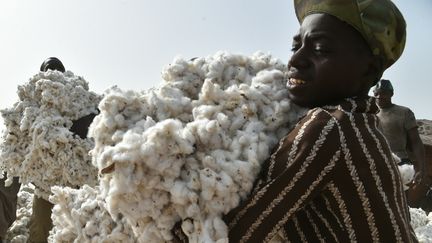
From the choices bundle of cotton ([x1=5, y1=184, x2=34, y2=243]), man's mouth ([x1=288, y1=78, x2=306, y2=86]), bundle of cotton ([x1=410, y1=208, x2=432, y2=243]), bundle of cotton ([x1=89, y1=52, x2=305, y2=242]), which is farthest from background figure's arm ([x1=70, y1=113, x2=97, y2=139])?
man's mouth ([x1=288, y1=78, x2=306, y2=86])

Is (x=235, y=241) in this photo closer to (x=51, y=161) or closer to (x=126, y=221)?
(x=126, y=221)

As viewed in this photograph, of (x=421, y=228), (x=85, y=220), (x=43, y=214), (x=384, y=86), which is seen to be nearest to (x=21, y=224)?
(x=43, y=214)

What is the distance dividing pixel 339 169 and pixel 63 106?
2996 mm

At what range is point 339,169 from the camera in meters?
1.39

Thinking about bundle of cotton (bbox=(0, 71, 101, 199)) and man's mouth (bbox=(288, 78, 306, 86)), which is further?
bundle of cotton (bbox=(0, 71, 101, 199))

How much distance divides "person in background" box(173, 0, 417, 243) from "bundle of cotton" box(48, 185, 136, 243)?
0.69 ft

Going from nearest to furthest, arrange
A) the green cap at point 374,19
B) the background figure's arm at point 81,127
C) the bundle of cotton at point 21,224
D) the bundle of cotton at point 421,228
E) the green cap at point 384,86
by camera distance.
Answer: the green cap at point 374,19, the bundle of cotton at point 421,228, the background figure's arm at point 81,127, the bundle of cotton at point 21,224, the green cap at point 384,86

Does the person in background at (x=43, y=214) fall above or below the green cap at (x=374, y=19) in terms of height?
Answer: below

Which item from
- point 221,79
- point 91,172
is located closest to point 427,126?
point 91,172

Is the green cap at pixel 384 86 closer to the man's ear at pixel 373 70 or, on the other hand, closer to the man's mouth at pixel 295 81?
the man's ear at pixel 373 70

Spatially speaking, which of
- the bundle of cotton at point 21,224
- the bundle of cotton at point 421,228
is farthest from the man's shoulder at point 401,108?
the bundle of cotton at point 21,224

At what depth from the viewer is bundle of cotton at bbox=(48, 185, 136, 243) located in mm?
1546

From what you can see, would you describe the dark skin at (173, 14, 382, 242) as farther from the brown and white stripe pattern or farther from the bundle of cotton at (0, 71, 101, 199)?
the bundle of cotton at (0, 71, 101, 199)

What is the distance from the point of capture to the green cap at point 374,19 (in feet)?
4.90
